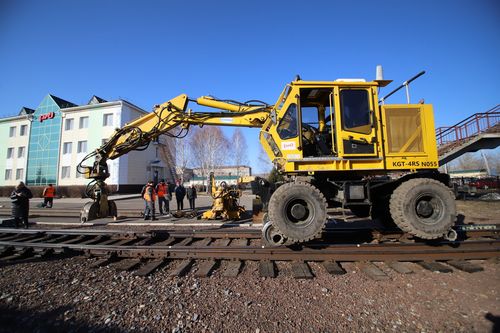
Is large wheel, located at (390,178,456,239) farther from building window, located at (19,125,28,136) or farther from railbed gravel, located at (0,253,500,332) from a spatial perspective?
building window, located at (19,125,28,136)

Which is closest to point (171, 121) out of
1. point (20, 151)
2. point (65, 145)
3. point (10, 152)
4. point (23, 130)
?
point (65, 145)

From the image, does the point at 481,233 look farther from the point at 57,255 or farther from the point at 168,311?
the point at 57,255

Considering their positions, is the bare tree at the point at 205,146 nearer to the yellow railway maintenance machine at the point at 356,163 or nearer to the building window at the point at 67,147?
the building window at the point at 67,147

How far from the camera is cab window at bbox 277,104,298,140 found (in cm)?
517

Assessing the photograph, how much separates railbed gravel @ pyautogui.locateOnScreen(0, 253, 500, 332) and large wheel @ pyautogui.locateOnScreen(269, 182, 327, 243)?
70 cm

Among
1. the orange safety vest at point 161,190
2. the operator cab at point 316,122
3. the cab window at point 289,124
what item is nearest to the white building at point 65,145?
the orange safety vest at point 161,190

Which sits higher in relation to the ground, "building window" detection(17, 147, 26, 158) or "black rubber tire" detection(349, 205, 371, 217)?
"building window" detection(17, 147, 26, 158)

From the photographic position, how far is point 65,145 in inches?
1416

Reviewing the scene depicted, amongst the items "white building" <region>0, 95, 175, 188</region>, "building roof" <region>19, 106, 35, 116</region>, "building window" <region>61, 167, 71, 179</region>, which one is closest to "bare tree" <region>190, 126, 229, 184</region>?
"white building" <region>0, 95, 175, 188</region>

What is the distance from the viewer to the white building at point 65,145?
34.2 metres

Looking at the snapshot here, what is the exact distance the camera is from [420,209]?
15.8ft

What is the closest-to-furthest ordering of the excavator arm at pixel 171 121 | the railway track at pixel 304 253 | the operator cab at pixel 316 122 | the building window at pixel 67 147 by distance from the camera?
1. the railway track at pixel 304 253
2. the operator cab at pixel 316 122
3. the excavator arm at pixel 171 121
4. the building window at pixel 67 147

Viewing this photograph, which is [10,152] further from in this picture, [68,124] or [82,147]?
[82,147]

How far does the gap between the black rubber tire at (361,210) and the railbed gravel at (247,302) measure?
→ 51.8 inches
